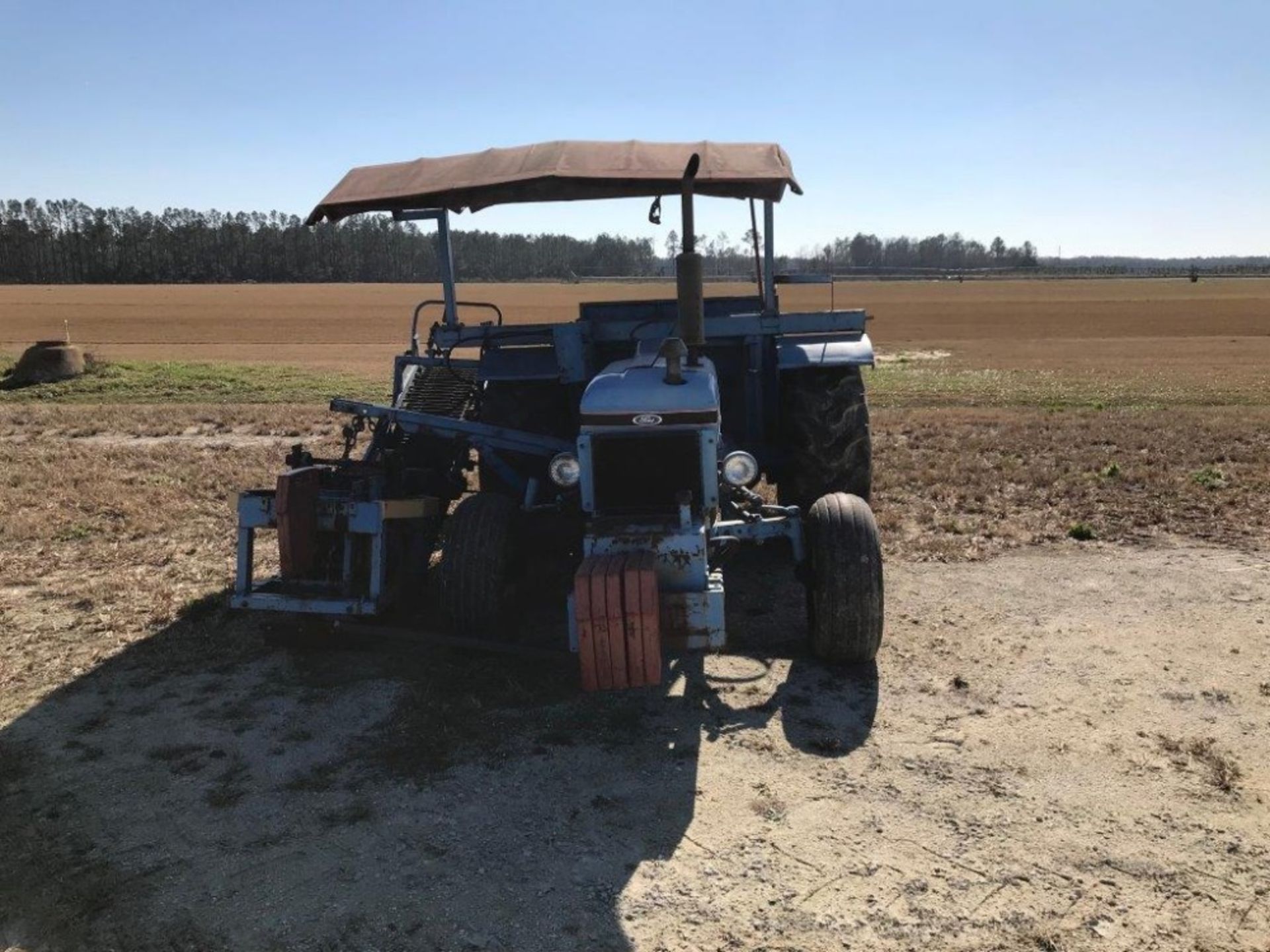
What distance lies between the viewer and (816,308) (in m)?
43.4

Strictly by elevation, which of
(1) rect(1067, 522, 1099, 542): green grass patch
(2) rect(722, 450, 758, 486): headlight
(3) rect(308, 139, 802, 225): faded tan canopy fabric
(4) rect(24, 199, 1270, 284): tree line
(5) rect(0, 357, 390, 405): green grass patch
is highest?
(4) rect(24, 199, 1270, 284): tree line

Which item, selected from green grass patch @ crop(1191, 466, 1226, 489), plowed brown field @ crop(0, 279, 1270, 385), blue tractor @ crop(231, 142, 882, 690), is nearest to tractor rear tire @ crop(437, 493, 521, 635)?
blue tractor @ crop(231, 142, 882, 690)

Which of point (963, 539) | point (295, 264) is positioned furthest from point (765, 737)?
point (295, 264)

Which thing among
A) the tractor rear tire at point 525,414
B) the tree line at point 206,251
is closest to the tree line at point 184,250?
the tree line at point 206,251

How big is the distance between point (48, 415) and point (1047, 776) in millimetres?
13797

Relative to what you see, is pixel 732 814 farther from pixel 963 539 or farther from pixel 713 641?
pixel 963 539

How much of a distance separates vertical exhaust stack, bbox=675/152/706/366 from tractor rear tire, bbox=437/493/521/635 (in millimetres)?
1377

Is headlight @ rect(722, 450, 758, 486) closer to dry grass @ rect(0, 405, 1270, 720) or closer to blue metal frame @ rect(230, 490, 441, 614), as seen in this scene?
blue metal frame @ rect(230, 490, 441, 614)

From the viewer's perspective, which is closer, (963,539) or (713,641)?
(713,641)

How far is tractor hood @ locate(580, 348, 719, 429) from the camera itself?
15.8 ft

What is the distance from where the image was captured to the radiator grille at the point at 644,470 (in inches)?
194

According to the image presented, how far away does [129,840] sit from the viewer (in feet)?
12.0

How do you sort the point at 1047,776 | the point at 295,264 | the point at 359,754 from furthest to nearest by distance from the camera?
the point at 295,264
the point at 359,754
the point at 1047,776

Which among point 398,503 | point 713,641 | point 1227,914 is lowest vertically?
point 1227,914
